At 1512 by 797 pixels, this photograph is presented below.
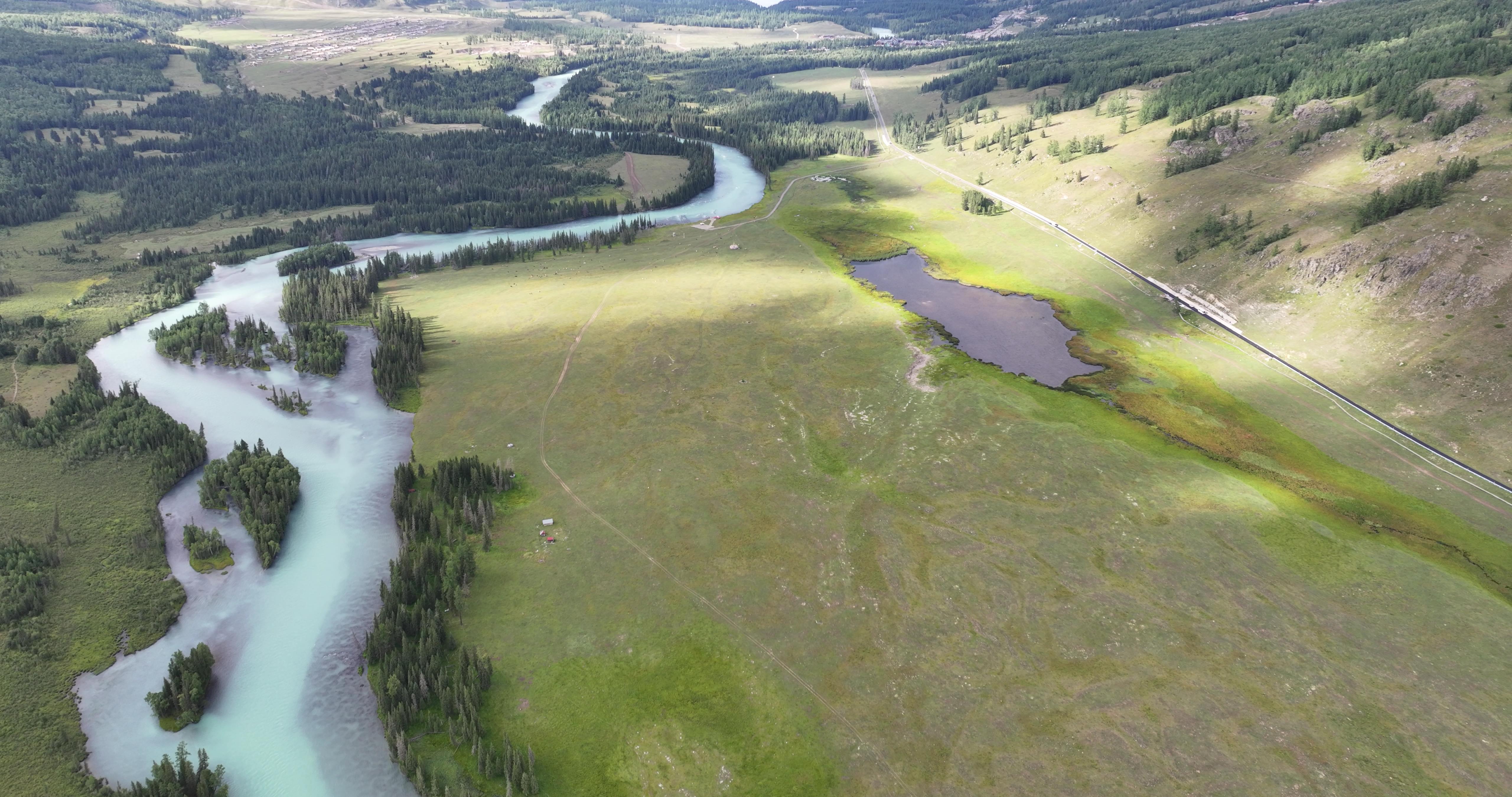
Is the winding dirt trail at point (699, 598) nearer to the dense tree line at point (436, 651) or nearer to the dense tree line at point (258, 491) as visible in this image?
the dense tree line at point (436, 651)

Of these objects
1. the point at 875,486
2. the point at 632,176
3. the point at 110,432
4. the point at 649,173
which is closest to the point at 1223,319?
the point at 875,486

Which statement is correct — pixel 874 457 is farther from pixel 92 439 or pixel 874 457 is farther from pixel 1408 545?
pixel 92 439

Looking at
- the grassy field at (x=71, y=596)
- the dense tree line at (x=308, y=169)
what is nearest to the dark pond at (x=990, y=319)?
the dense tree line at (x=308, y=169)

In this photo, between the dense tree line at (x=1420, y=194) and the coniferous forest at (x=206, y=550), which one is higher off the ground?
the dense tree line at (x=1420, y=194)

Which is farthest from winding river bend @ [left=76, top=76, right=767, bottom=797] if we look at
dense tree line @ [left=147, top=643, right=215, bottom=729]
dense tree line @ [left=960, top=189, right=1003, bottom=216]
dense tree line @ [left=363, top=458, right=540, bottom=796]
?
dense tree line @ [left=960, top=189, right=1003, bottom=216]

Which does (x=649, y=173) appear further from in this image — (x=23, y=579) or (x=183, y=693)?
(x=183, y=693)

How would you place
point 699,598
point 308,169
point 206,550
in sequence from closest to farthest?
point 699,598
point 206,550
point 308,169
